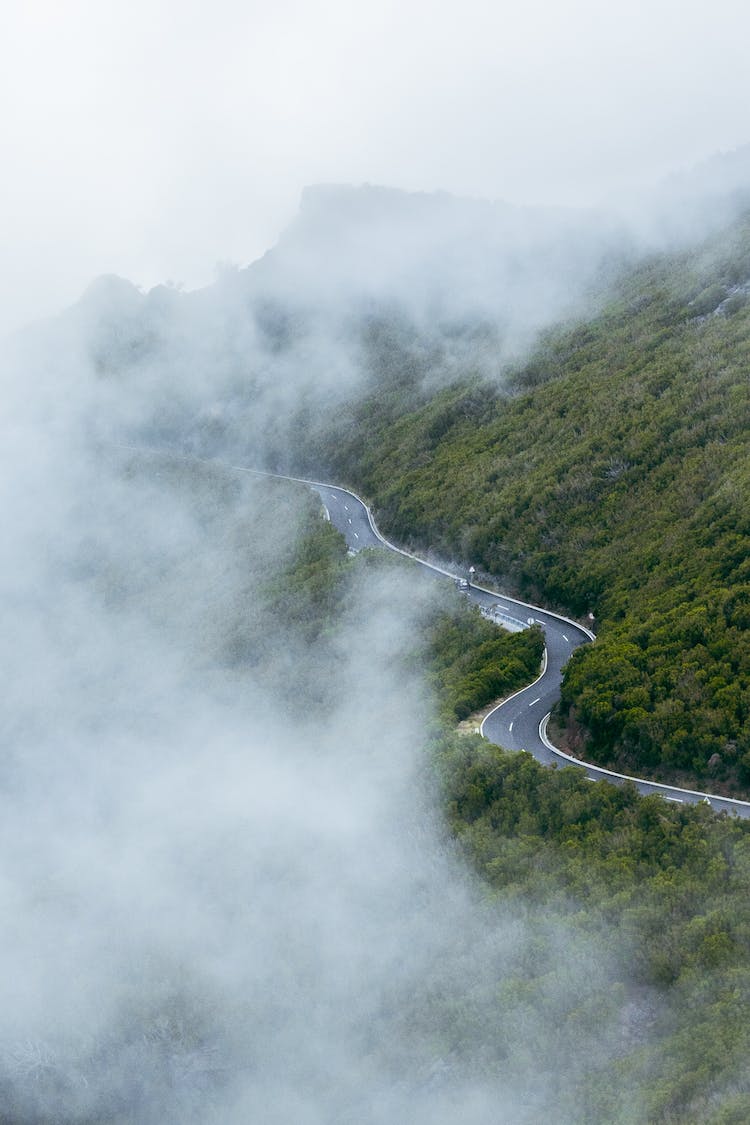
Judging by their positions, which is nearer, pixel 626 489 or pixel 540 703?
pixel 540 703

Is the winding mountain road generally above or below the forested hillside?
below

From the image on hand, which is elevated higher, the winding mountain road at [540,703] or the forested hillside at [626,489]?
the forested hillside at [626,489]

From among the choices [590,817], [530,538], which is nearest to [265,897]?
[590,817]

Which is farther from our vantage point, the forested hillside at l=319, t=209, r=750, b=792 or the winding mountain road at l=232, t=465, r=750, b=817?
the forested hillside at l=319, t=209, r=750, b=792

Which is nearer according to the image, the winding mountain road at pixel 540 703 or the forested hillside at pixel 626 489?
Result: the winding mountain road at pixel 540 703
